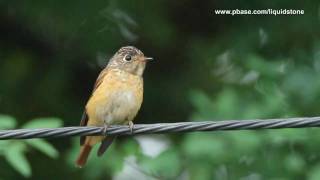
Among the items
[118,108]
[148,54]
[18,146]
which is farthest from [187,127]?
[148,54]

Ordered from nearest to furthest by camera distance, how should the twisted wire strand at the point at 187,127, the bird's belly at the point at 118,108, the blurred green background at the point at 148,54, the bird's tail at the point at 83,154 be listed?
the twisted wire strand at the point at 187,127 < the bird's belly at the point at 118,108 < the bird's tail at the point at 83,154 < the blurred green background at the point at 148,54

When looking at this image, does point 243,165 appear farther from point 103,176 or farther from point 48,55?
point 48,55

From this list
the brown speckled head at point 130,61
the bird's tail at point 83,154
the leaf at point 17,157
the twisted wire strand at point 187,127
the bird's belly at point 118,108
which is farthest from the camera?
the bird's tail at point 83,154

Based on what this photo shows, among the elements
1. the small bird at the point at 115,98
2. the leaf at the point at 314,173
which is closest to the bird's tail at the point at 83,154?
the small bird at the point at 115,98

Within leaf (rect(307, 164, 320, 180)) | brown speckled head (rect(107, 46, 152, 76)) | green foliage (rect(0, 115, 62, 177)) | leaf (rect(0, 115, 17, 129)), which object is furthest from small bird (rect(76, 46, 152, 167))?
leaf (rect(307, 164, 320, 180))

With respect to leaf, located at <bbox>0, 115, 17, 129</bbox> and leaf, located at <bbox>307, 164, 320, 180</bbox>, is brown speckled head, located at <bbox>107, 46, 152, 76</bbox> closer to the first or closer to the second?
leaf, located at <bbox>0, 115, 17, 129</bbox>

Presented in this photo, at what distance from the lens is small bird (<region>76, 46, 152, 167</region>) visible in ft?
23.0

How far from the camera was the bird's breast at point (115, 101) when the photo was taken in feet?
23.0

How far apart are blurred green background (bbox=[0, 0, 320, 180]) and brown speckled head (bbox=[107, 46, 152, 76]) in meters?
0.47

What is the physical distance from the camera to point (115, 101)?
7023 mm

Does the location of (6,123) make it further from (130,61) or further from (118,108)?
(130,61)

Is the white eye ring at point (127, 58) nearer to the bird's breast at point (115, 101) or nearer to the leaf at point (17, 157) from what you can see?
the bird's breast at point (115, 101)

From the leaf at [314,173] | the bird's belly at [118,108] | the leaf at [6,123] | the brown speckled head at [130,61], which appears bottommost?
the leaf at [314,173]

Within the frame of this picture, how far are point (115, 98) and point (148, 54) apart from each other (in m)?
2.24
